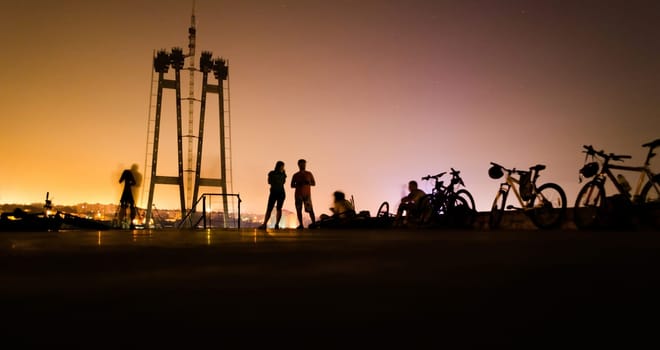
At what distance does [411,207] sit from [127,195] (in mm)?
9183

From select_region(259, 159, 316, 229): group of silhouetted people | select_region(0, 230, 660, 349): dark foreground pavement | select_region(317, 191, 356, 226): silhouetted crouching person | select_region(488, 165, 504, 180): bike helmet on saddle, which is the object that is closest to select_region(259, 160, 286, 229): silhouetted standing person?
select_region(259, 159, 316, 229): group of silhouetted people

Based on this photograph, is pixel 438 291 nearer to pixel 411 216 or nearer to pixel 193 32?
pixel 411 216

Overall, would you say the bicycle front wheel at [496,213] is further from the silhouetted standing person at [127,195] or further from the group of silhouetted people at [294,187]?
the silhouetted standing person at [127,195]

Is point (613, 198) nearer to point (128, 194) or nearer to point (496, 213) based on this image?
point (496, 213)

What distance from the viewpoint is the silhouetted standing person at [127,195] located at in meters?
16.2

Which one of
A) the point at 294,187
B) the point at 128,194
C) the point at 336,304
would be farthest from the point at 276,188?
the point at 336,304

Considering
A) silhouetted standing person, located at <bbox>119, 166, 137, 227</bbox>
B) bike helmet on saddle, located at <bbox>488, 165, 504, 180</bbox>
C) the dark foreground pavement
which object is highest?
silhouetted standing person, located at <bbox>119, 166, 137, 227</bbox>

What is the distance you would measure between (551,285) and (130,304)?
1.30 metres

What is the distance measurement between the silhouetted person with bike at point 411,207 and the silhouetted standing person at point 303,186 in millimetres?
1912

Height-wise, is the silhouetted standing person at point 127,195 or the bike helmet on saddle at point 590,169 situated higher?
the silhouetted standing person at point 127,195

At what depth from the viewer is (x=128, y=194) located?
54.9ft

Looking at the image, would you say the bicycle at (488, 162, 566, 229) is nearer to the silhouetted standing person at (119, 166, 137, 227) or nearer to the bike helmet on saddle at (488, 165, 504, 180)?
the bike helmet on saddle at (488, 165, 504, 180)

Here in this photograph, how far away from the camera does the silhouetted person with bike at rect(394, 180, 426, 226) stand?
11258 mm

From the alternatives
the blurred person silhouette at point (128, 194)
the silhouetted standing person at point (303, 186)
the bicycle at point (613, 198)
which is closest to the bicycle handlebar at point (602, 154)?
the bicycle at point (613, 198)
